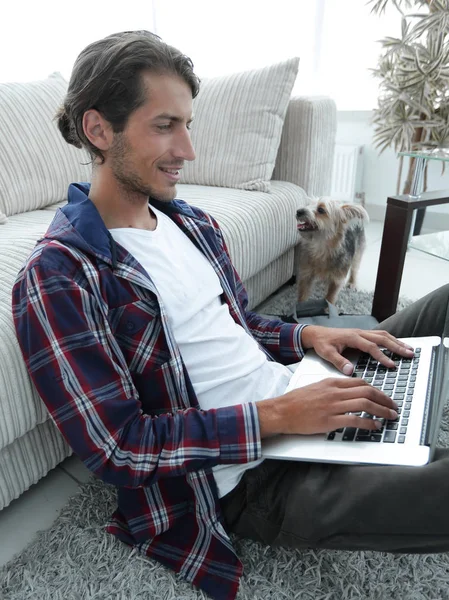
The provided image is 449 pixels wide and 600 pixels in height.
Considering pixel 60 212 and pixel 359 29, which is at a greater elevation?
pixel 359 29

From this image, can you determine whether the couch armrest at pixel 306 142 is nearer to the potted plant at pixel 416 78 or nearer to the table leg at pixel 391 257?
the table leg at pixel 391 257

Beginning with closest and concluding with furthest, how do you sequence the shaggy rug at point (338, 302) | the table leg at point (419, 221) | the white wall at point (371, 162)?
the shaggy rug at point (338, 302), the table leg at point (419, 221), the white wall at point (371, 162)

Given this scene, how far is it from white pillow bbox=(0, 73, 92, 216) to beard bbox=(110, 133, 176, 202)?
0.97 metres

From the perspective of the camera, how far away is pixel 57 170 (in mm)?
1877

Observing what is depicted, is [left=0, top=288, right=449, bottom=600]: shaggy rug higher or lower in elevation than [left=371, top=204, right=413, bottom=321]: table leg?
lower

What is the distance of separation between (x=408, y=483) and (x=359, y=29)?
3.32 meters

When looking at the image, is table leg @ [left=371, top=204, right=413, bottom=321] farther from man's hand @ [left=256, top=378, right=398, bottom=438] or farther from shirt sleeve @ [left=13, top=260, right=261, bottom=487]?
shirt sleeve @ [left=13, top=260, right=261, bottom=487]

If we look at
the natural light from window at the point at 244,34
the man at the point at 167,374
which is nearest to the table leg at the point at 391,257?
the man at the point at 167,374

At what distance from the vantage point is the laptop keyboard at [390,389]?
31.3 inches

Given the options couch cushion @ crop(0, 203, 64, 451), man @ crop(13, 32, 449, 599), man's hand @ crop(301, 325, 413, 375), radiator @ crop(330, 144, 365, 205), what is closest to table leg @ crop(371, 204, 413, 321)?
man @ crop(13, 32, 449, 599)

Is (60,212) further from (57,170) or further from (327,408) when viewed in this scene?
(57,170)

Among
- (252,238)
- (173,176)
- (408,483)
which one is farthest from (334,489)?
(252,238)

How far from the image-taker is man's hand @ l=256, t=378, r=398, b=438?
0.77 metres

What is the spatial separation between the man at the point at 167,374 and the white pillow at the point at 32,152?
0.86m
